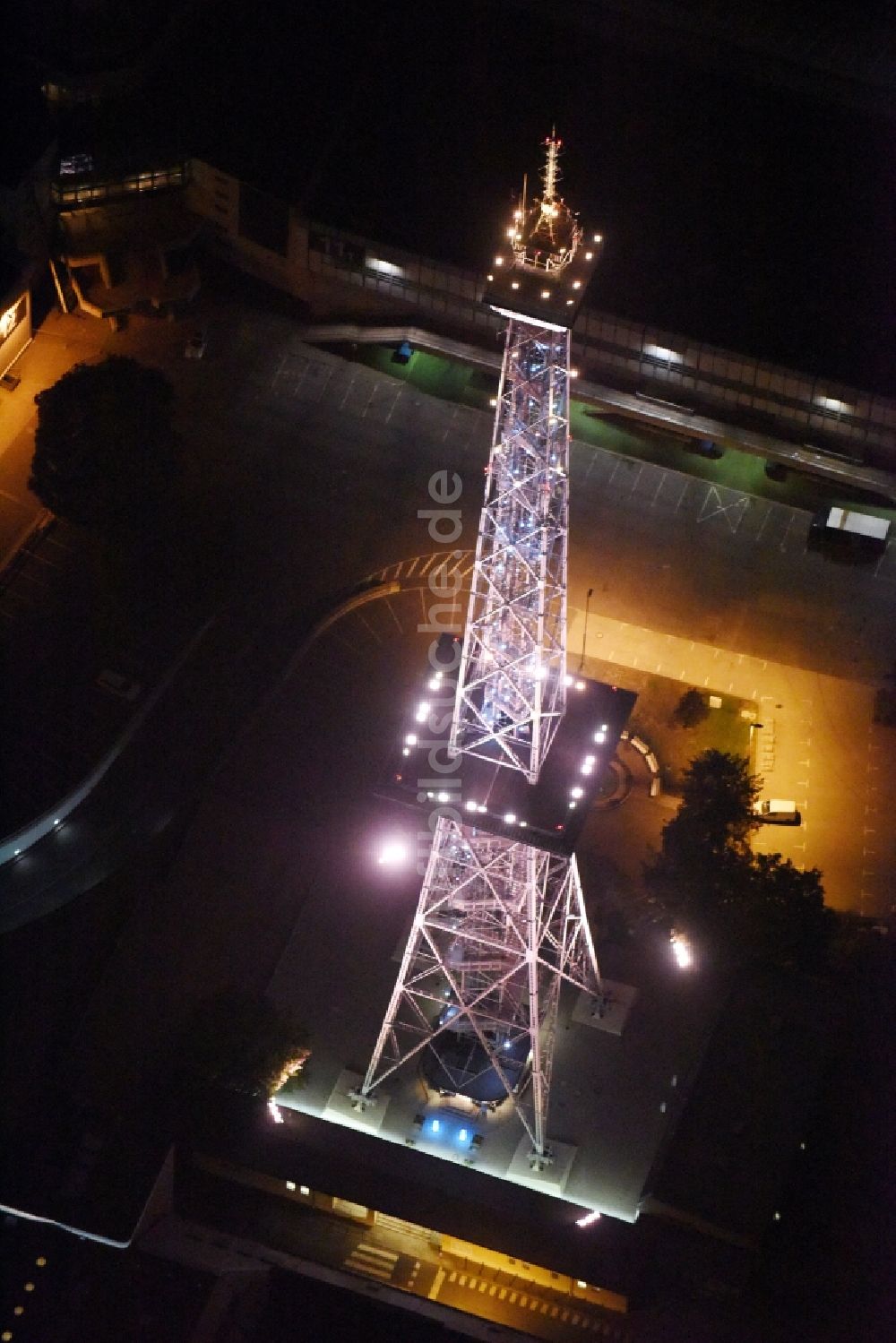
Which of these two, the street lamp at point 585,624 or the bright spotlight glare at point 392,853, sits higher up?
the street lamp at point 585,624

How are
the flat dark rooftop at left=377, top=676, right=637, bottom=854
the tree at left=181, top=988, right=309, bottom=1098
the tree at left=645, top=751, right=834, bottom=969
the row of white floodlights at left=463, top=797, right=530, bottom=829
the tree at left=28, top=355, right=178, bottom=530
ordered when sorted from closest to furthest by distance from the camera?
the row of white floodlights at left=463, top=797, right=530, bottom=829 < the flat dark rooftop at left=377, top=676, right=637, bottom=854 < the tree at left=181, top=988, right=309, bottom=1098 < the tree at left=645, top=751, right=834, bottom=969 < the tree at left=28, top=355, right=178, bottom=530

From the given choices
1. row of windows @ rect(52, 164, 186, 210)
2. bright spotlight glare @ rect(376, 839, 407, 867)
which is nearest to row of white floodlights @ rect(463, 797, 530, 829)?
bright spotlight glare @ rect(376, 839, 407, 867)

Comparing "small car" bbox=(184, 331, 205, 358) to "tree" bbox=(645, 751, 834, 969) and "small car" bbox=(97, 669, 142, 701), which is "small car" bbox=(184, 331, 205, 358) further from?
"tree" bbox=(645, 751, 834, 969)

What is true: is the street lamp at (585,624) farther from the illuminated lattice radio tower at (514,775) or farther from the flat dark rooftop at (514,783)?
the flat dark rooftop at (514,783)

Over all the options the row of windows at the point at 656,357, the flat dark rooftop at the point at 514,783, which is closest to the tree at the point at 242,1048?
the flat dark rooftop at the point at 514,783

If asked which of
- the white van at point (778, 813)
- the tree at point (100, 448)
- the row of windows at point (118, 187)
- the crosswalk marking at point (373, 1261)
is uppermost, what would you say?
the row of windows at point (118, 187)

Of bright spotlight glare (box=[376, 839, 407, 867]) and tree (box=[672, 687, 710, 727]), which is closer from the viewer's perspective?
bright spotlight glare (box=[376, 839, 407, 867])

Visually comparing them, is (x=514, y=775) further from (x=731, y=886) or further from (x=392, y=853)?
(x=731, y=886)
